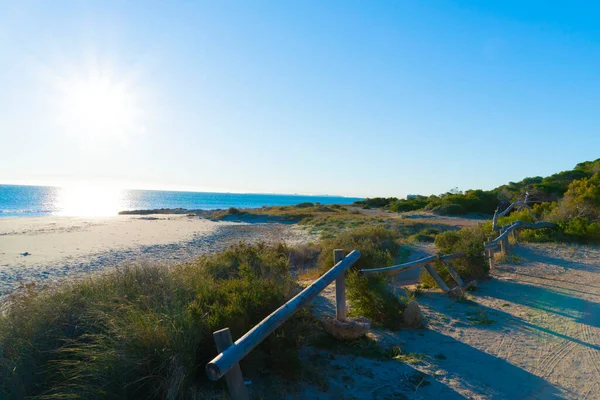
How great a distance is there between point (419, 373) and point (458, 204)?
34363 millimetres

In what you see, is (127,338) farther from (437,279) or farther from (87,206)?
(87,206)

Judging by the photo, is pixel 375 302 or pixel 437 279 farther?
pixel 437 279

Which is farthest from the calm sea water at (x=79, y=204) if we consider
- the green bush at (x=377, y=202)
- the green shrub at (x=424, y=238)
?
the green shrub at (x=424, y=238)

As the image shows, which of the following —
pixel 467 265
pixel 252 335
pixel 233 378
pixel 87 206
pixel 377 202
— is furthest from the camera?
pixel 87 206

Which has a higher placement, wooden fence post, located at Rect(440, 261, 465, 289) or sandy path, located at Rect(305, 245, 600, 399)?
wooden fence post, located at Rect(440, 261, 465, 289)

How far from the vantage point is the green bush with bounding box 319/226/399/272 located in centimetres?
961

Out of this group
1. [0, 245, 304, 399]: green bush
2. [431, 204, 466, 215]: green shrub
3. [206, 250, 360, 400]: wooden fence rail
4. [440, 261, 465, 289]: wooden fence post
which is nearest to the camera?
[206, 250, 360, 400]: wooden fence rail

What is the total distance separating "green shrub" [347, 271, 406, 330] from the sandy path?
315 millimetres

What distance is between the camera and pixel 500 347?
230 inches

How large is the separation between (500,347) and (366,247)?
473 centimetres

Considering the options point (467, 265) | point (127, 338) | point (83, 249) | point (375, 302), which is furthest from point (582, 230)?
point (83, 249)

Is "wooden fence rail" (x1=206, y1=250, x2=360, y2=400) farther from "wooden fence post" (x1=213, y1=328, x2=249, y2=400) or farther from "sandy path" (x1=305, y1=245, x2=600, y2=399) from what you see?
"sandy path" (x1=305, y1=245, x2=600, y2=399)

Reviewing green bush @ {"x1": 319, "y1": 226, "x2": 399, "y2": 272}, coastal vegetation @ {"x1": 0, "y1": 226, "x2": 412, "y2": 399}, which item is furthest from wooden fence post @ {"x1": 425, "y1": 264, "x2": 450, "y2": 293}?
coastal vegetation @ {"x1": 0, "y1": 226, "x2": 412, "y2": 399}

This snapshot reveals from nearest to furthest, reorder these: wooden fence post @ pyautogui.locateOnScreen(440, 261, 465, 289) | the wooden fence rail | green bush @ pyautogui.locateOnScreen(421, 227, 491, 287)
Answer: the wooden fence rail, wooden fence post @ pyautogui.locateOnScreen(440, 261, 465, 289), green bush @ pyautogui.locateOnScreen(421, 227, 491, 287)
